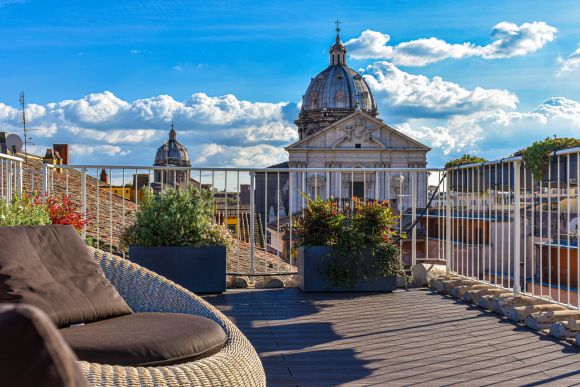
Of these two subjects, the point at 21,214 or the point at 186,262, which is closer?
the point at 21,214

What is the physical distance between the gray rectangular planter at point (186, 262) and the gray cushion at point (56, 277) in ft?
8.15

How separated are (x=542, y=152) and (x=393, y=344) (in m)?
1.66

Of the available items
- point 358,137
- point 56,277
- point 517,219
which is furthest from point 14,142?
point 358,137

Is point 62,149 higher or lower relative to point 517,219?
higher

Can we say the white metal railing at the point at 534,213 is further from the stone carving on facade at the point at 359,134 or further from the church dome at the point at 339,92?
the church dome at the point at 339,92

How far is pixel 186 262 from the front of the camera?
5.20 meters

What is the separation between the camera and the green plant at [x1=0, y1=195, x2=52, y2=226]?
143 inches

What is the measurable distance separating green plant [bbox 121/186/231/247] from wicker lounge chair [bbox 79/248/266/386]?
93.3 inches

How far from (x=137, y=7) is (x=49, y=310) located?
492 cm

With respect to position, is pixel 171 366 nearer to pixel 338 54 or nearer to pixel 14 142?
pixel 14 142

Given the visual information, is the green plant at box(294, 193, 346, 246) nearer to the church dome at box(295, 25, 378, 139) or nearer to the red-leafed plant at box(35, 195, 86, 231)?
the red-leafed plant at box(35, 195, 86, 231)

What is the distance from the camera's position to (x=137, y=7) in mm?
6621

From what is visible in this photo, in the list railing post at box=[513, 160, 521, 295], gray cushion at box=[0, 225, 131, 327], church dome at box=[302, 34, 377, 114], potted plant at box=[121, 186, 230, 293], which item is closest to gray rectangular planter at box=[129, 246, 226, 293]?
potted plant at box=[121, 186, 230, 293]

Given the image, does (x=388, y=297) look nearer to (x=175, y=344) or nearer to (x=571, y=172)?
(x=571, y=172)
